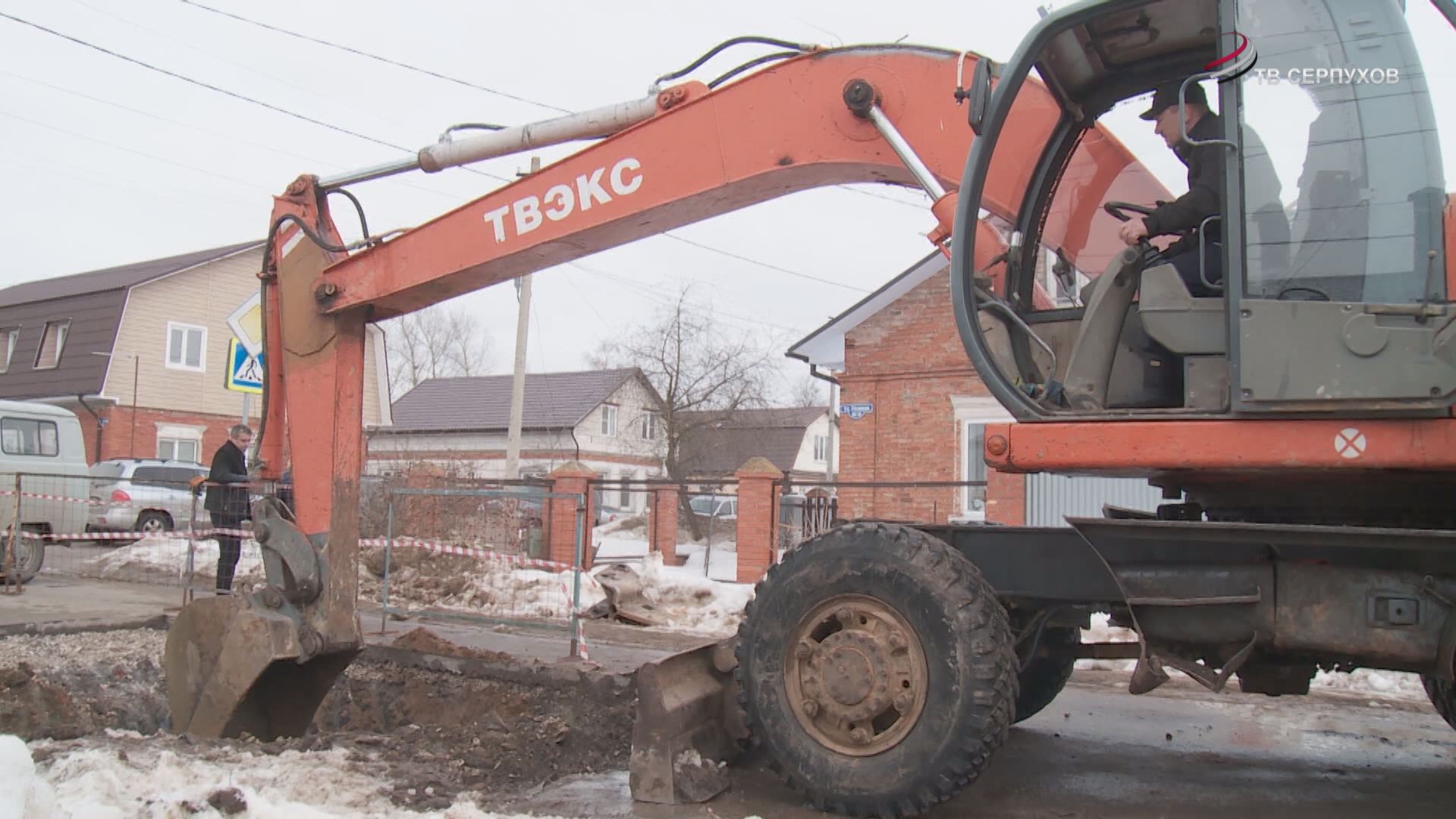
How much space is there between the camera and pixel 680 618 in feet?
39.4

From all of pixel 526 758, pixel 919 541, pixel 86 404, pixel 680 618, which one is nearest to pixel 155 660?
pixel 526 758

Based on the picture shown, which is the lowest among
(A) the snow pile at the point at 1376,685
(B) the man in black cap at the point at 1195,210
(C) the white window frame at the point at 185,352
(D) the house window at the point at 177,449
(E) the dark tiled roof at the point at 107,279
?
(A) the snow pile at the point at 1376,685

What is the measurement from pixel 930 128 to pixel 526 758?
3.53 meters

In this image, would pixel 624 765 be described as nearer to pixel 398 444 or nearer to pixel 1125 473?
pixel 1125 473

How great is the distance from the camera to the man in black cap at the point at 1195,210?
4051mm

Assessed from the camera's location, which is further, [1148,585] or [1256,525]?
[1148,585]

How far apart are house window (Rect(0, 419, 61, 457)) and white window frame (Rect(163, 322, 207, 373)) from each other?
1665 centimetres

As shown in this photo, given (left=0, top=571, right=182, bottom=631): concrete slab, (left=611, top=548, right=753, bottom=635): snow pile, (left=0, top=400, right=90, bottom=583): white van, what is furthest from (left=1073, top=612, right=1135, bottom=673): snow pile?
(left=0, top=400, right=90, bottom=583): white van

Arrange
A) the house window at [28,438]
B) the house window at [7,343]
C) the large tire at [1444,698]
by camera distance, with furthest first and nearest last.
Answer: the house window at [7,343], the house window at [28,438], the large tire at [1444,698]

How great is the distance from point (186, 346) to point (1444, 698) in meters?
32.4

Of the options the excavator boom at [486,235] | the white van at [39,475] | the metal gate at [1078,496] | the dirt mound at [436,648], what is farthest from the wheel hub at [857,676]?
the white van at [39,475]

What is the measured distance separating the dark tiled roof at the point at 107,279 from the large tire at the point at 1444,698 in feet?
104

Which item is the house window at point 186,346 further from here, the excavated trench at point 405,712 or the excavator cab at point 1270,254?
the excavator cab at point 1270,254

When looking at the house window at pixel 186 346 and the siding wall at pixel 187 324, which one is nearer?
the siding wall at pixel 187 324
